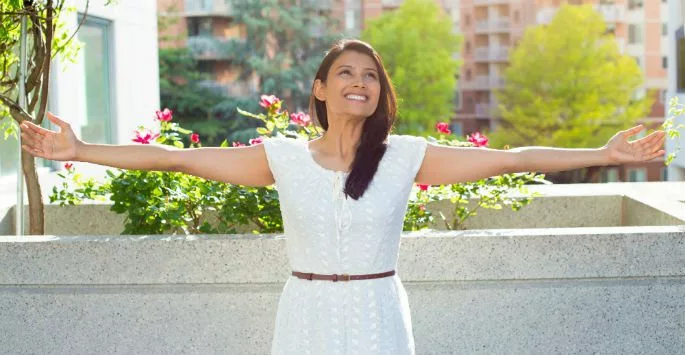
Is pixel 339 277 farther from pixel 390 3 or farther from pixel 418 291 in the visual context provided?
pixel 390 3

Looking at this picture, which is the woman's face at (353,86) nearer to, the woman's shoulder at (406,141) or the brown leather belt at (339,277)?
the woman's shoulder at (406,141)

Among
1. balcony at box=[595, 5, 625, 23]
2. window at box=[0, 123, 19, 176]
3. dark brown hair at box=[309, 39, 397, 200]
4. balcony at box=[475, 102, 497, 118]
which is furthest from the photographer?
balcony at box=[475, 102, 497, 118]

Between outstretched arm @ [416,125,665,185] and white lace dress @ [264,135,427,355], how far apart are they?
0.13 metres

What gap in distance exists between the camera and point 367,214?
2695 mm

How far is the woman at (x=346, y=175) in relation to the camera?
271 centimetres

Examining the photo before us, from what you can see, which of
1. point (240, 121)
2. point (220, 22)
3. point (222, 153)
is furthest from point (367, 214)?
point (220, 22)

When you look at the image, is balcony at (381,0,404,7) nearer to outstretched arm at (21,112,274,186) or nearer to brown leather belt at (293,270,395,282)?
outstretched arm at (21,112,274,186)

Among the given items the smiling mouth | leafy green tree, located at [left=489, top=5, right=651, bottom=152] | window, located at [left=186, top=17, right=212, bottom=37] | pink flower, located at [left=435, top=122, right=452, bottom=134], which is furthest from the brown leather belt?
window, located at [left=186, top=17, right=212, bottom=37]

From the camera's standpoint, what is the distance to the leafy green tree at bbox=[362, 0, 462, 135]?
45.3 metres

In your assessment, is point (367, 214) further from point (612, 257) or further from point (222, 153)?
point (612, 257)

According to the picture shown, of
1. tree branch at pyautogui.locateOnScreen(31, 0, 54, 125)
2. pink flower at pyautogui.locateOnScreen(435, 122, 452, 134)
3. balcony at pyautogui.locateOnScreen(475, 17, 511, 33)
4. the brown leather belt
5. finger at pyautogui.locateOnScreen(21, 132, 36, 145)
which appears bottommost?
the brown leather belt

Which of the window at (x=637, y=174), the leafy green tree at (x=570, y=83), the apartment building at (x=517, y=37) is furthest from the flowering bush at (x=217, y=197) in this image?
the window at (x=637, y=174)

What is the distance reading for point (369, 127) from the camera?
2.79 metres

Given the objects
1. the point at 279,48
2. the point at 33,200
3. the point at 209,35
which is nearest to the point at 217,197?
the point at 33,200
